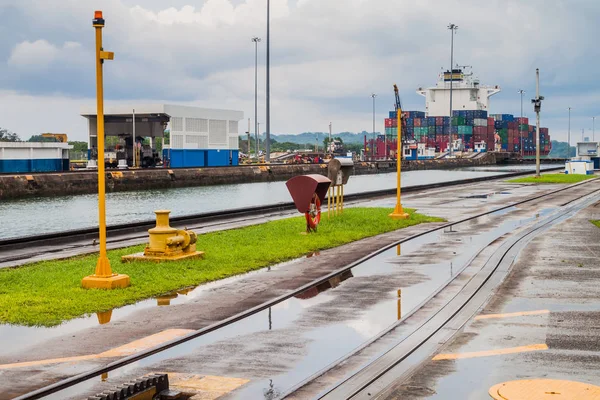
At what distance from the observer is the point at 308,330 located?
452 inches

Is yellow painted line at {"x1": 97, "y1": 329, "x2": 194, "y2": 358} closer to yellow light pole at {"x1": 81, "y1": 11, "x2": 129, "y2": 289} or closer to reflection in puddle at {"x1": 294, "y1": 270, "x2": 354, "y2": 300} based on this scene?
reflection in puddle at {"x1": 294, "y1": 270, "x2": 354, "y2": 300}

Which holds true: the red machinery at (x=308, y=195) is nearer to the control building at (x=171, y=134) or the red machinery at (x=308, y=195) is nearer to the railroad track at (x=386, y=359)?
the railroad track at (x=386, y=359)

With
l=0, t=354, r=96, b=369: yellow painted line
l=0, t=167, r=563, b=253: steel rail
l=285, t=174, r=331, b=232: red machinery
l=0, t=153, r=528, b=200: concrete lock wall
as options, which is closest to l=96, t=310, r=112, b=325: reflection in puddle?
l=0, t=354, r=96, b=369: yellow painted line

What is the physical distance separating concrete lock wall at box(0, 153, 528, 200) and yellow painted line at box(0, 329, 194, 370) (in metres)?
60.6

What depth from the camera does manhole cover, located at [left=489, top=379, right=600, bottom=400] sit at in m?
8.22

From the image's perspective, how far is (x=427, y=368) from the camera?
946cm

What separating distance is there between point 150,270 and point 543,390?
10.1m

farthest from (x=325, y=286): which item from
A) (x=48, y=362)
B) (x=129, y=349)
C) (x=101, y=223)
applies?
(x=48, y=362)

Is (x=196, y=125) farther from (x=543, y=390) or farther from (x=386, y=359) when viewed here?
(x=543, y=390)

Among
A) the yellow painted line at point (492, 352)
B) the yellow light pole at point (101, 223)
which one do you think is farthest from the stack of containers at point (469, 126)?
the yellow painted line at point (492, 352)

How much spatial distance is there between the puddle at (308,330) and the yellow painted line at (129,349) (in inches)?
15.0

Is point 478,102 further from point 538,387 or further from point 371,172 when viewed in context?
point 538,387

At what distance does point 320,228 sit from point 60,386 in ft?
59.4

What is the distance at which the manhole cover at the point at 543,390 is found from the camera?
8219 millimetres
